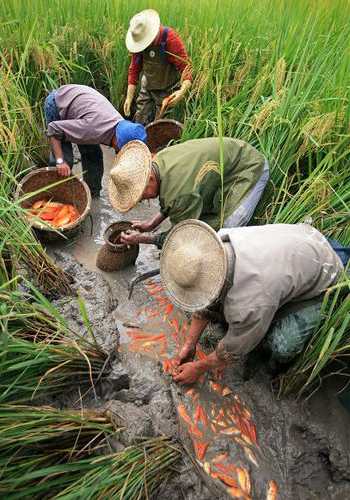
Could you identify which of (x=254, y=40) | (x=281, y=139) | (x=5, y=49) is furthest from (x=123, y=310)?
(x=254, y=40)

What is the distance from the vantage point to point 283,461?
2234 millimetres

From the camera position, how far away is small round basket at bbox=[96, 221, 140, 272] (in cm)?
309

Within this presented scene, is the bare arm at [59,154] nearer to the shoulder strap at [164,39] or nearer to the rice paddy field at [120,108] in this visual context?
the rice paddy field at [120,108]

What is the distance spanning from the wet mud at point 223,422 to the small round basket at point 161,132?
2.04 metres

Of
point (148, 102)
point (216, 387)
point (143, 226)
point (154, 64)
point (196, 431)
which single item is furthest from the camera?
point (148, 102)

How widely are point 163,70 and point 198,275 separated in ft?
10.0

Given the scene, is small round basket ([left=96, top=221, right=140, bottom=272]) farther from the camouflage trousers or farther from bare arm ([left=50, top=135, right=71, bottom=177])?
the camouflage trousers

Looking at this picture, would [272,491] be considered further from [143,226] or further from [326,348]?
[143,226]

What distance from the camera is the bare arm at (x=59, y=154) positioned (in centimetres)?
340

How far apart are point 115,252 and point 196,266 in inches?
50.4

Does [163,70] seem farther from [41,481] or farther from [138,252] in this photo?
[41,481]

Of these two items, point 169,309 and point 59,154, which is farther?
point 59,154

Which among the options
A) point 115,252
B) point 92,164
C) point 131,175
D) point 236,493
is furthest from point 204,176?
Result: point 236,493

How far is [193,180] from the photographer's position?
8.77ft
